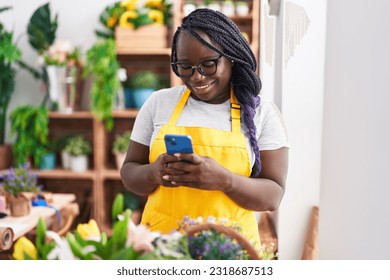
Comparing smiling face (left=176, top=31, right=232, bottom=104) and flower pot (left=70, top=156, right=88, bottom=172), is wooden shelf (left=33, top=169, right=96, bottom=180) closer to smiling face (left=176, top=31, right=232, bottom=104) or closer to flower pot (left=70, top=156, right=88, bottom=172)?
flower pot (left=70, top=156, right=88, bottom=172)

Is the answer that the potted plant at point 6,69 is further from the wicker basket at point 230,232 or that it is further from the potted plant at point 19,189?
the wicker basket at point 230,232

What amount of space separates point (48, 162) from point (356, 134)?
1339 millimetres

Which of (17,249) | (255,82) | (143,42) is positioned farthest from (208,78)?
(143,42)

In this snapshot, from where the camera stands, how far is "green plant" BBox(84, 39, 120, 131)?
5.35ft

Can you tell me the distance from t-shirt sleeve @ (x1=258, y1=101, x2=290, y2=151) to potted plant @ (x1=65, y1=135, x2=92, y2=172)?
3.33ft

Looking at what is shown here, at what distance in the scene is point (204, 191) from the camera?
667 mm

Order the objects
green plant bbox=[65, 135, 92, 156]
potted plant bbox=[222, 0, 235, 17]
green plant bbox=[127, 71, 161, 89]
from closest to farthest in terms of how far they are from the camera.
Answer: potted plant bbox=[222, 0, 235, 17], green plant bbox=[65, 135, 92, 156], green plant bbox=[127, 71, 161, 89]

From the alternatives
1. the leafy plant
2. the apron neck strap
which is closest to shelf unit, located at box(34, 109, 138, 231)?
the leafy plant

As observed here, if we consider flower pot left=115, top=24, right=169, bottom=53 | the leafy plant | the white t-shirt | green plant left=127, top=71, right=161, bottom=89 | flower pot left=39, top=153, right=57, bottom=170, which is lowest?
flower pot left=39, top=153, right=57, bottom=170

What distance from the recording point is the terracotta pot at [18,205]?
1267 mm

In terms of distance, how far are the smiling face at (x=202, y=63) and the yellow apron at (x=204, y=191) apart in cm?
4

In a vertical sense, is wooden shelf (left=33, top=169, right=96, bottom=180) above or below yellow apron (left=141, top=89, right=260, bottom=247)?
below
